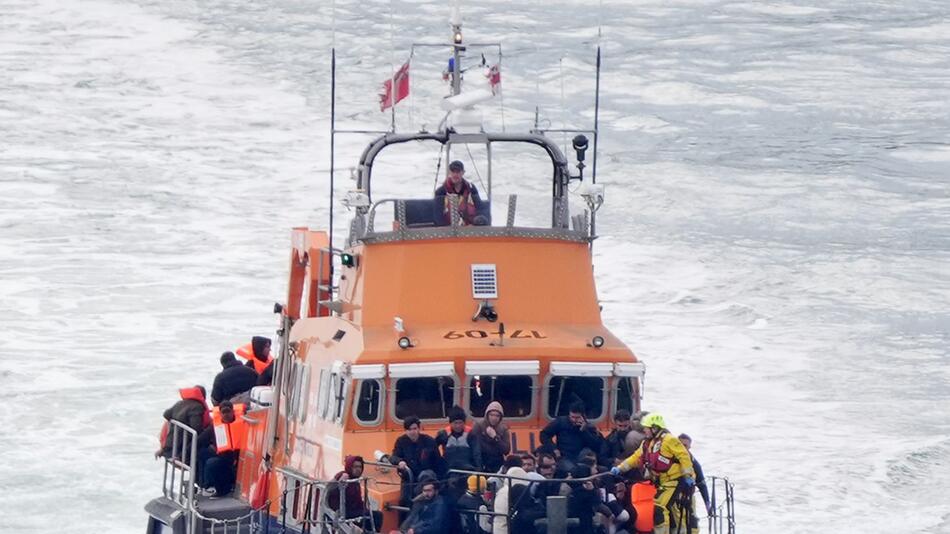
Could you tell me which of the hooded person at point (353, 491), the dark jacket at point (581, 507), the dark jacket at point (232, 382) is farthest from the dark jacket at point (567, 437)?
the dark jacket at point (232, 382)

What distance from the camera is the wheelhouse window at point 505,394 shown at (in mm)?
13023

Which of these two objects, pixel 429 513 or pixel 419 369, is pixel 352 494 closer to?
pixel 429 513

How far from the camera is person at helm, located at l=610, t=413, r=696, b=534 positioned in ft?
39.1

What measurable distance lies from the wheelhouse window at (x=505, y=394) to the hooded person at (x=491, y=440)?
63cm

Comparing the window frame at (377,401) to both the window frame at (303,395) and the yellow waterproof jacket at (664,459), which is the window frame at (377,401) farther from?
the yellow waterproof jacket at (664,459)

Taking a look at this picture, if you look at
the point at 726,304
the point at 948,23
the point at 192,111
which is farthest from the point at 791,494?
the point at 948,23

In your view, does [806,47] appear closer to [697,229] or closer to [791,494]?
[697,229]

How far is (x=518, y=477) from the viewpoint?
11.5 metres

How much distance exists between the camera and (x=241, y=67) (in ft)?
132

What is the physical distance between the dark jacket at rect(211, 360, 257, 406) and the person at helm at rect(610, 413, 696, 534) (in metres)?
5.23

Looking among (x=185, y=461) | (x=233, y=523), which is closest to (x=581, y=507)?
(x=233, y=523)

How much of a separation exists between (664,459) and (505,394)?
1.65 m

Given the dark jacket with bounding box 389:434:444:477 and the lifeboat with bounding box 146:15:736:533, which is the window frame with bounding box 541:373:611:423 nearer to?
the lifeboat with bounding box 146:15:736:533

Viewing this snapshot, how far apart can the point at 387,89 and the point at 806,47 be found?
30566mm
